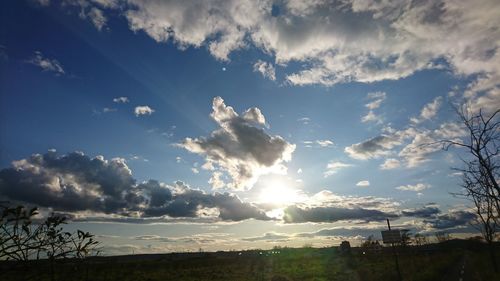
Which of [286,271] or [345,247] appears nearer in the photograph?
[286,271]

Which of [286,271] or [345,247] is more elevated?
[345,247]

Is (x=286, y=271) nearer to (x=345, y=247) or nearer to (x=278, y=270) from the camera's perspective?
(x=278, y=270)

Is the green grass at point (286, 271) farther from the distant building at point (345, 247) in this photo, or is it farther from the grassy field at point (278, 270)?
the distant building at point (345, 247)

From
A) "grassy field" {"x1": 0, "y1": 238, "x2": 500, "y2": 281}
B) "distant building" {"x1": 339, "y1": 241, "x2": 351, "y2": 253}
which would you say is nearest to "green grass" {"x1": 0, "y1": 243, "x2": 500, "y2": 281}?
"grassy field" {"x1": 0, "y1": 238, "x2": 500, "y2": 281}

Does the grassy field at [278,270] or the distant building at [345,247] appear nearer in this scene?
the grassy field at [278,270]

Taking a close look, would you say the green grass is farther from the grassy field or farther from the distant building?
the distant building

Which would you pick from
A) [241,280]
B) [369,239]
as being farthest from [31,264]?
[369,239]

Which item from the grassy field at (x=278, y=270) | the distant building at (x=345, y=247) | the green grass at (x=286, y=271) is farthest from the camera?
the distant building at (x=345, y=247)

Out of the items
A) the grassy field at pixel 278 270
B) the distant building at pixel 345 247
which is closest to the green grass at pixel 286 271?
the grassy field at pixel 278 270

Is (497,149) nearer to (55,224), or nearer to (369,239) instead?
(55,224)

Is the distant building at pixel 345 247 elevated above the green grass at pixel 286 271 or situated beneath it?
elevated above

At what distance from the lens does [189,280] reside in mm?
48938

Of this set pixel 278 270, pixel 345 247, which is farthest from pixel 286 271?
pixel 345 247

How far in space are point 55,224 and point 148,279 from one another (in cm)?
5081
